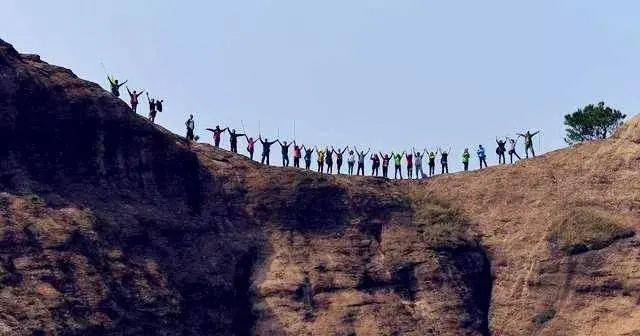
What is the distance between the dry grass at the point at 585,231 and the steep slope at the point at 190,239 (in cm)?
448

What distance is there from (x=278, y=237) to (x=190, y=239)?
17.0 feet

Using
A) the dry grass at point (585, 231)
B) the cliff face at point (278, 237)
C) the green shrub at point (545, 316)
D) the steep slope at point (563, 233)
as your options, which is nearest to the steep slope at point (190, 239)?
the cliff face at point (278, 237)

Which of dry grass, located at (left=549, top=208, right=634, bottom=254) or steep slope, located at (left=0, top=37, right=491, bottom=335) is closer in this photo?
steep slope, located at (left=0, top=37, right=491, bottom=335)

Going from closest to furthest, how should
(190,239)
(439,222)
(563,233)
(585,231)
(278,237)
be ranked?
1. (190,239)
2. (585,231)
3. (563,233)
4. (278,237)
5. (439,222)

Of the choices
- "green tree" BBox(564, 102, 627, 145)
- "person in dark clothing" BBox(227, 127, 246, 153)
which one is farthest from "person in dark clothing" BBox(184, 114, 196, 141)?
"green tree" BBox(564, 102, 627, 145)

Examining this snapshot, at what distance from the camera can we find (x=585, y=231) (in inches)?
1997

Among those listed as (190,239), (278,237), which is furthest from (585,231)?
(190,239)

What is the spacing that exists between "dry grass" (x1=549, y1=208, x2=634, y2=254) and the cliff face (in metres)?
0.08

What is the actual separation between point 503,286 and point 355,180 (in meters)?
10.6

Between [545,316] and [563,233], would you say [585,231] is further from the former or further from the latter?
[545,316]

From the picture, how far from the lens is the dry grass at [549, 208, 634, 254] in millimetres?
50094

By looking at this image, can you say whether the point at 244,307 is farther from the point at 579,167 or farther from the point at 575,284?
the point at 579,167

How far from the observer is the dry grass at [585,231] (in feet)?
164

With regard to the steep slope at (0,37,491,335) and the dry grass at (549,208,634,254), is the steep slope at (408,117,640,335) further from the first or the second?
the steep slope at (0,37,491,335)
